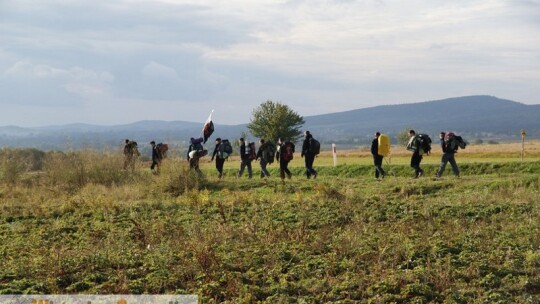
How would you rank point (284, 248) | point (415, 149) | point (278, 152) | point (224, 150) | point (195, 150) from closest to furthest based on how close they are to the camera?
point (284, 248)
point (415, 149)
point (195, 150)
point (278, 152)
point (224, 150)

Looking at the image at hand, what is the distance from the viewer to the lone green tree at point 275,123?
282ft

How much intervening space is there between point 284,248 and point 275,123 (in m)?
76.9

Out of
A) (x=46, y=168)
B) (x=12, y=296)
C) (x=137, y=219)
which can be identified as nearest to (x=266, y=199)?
(x=137, y=219)

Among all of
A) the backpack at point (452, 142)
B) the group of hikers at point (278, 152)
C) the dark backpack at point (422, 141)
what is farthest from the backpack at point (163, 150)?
the backpack at point (452, 142)

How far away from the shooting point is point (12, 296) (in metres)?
8.10

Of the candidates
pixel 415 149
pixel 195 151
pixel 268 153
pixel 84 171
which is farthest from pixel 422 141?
pixel 84 171

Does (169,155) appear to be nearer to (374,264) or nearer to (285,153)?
(285,153)

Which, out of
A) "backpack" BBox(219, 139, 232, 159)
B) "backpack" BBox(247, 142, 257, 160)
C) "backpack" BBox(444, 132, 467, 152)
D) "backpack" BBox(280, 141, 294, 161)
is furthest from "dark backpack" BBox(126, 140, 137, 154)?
"backpack" BBox(444, 132, 467, 152)

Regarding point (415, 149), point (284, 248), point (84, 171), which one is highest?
point (415, 149)

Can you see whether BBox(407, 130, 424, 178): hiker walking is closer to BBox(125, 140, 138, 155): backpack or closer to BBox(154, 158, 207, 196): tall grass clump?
BBox(154, 158, 207, 196): tall grass clump

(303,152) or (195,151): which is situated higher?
(195,151)

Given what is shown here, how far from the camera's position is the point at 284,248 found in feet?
33.0

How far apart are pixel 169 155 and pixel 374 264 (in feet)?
47.6

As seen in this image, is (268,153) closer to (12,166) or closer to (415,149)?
(415,149)
